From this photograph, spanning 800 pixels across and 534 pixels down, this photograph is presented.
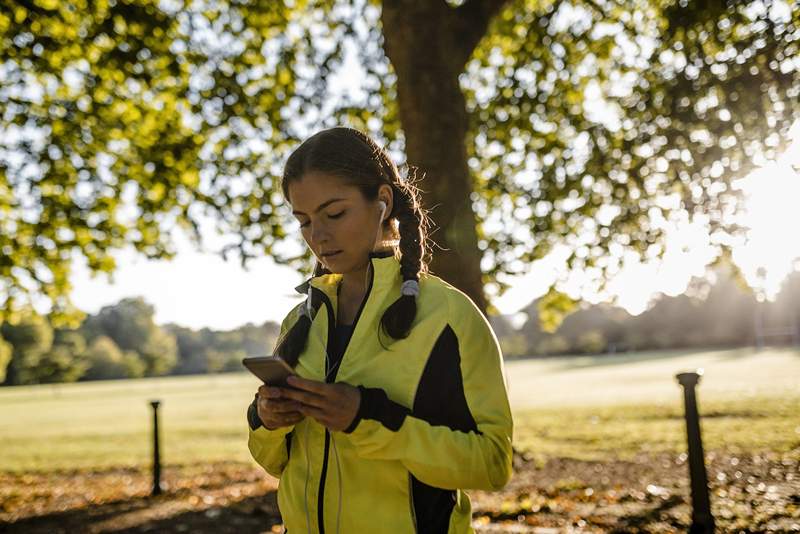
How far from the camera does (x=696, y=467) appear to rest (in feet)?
18.9

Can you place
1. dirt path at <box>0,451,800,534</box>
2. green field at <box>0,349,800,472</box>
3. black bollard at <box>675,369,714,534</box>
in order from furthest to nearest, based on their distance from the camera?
1. green field at <box>0,349,800,472</box>
2. dirt path at <box>0,451,800,534</box>
3. black bollard at <box>675,369,714,534</box>

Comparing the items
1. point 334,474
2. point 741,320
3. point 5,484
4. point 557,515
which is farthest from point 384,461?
point 741,320

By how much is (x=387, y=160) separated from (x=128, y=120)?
399 inches

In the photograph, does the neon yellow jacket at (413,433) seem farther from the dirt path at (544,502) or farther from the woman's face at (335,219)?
the dirt path at (544,502)

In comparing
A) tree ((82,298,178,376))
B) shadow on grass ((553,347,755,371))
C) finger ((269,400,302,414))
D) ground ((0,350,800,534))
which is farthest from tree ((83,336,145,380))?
finger ((269,400,302,414))

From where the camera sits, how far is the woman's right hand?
1.99 meters

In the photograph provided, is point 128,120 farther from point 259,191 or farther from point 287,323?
point 287,323

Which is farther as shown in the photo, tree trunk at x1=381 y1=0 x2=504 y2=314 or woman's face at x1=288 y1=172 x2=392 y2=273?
tree trunk at x1=381 y1=0 x2=504 y2=314

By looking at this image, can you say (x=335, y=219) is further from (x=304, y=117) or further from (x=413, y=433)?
(x=304, y=117)

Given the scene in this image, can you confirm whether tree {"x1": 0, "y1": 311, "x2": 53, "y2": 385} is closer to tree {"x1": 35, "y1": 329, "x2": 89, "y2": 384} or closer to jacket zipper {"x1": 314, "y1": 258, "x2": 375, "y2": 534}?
tree {"x1": 35, "y1": 329, "x2": 89, "y2": 384}

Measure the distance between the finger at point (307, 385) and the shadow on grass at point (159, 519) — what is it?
5373 millimetres

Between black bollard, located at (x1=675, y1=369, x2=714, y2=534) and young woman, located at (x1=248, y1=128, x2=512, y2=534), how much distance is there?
13.5 ft

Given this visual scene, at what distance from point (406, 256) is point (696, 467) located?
449 cm

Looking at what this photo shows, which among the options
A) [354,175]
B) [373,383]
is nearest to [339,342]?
[373,383]
